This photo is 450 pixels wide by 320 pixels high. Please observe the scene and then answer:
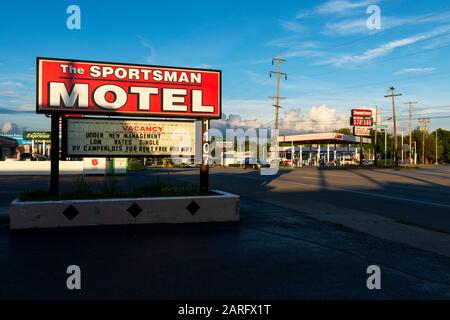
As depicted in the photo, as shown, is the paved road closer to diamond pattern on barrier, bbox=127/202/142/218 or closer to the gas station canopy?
diamond pattern on barrier, bbox=127/202/142/218

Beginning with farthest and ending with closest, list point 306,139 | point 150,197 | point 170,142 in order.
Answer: point 306,139 < point 170,142 < point 150,197

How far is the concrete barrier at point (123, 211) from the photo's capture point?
9.12 metres

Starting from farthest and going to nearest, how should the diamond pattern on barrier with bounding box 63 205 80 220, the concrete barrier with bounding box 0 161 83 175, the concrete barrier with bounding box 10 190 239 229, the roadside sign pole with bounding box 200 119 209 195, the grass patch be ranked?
the concrete barrier with bounding box 0 161 83 175, the roadside sign pole with bounding box 200 119 209 195, the grass patch, the diamond pattern on barrier with bounding box 63 205 80 220, the concrete barrier with bounding box 10 190 239 229

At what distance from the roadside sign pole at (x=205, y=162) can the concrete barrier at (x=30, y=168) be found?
93.8 ft

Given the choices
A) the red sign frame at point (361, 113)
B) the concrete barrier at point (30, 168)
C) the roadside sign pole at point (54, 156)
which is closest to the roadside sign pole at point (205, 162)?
the roadside sign pole at point (54, 156)

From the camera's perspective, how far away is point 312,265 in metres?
6.54

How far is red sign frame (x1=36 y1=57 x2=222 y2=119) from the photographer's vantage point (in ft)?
33.5

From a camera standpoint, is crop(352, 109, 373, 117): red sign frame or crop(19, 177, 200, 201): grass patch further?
crop(352, 109, 373, 117): red sign frame

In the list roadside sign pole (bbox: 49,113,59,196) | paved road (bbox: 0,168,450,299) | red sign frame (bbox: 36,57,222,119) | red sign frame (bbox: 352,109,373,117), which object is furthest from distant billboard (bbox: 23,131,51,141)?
paved road (bbox: 0,168,450,299)

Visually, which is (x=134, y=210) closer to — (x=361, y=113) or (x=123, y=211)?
(x=123, y=211)

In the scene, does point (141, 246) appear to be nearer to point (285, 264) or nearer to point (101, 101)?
point (285, 264)

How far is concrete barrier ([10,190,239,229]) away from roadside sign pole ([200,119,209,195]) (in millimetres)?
411
